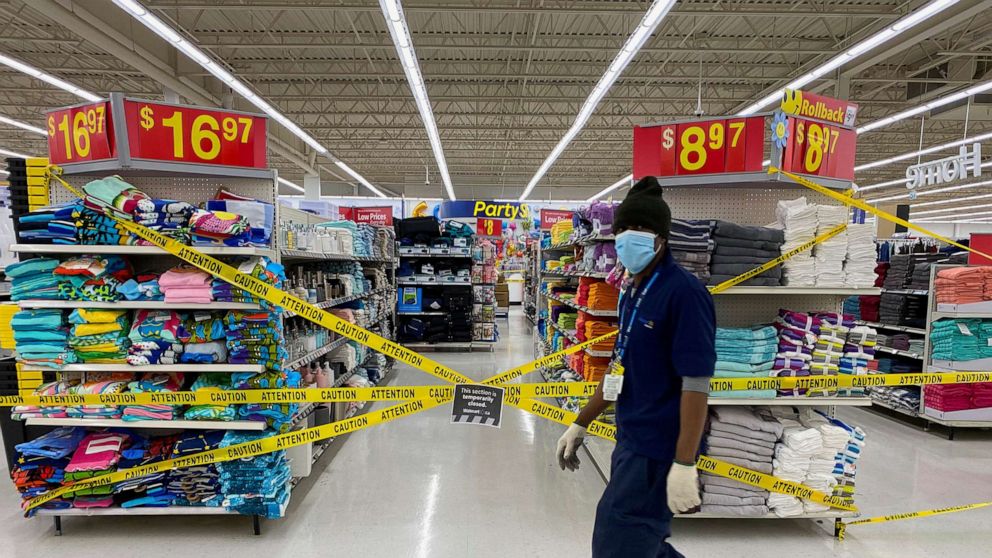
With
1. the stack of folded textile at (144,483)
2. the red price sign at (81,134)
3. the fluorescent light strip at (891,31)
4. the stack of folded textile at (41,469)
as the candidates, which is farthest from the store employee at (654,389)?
the fluorescent light strip at (891,31)

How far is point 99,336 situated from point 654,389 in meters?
3.23

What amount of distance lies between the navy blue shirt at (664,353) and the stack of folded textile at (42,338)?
3342 millimetres

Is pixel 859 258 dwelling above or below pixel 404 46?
below

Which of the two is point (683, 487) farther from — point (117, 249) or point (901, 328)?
point (901, 328)

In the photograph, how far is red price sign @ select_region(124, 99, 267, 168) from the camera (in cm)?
300

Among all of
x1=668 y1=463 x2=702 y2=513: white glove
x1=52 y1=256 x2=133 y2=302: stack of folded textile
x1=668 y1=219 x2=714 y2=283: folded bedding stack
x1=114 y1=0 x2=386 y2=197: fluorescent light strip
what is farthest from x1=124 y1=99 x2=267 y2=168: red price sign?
x1=114 y1=0 x2=386 y2=197: fluorescent light strip

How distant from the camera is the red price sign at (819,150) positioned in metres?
3.11

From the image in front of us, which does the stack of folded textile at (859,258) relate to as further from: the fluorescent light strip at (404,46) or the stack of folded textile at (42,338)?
the fluorescent light strip at (404,46)

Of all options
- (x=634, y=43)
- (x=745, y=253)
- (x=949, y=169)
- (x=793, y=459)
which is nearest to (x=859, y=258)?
(x=745, y=253)

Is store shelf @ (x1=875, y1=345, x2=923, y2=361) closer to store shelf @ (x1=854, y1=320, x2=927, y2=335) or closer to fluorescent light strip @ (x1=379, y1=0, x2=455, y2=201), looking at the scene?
store shelf @ (x1=854, y1=320, x2=927, y2=335)

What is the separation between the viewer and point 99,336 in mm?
2930

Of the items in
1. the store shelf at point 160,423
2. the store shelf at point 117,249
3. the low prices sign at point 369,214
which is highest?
the low prices sign at point 369,214

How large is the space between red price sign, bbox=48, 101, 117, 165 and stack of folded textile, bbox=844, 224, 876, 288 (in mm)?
4689

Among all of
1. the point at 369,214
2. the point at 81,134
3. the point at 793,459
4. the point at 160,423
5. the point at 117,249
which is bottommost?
the point at 793,459
